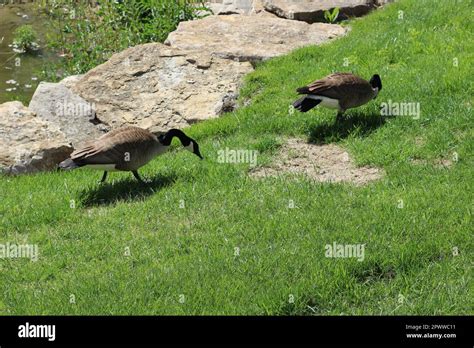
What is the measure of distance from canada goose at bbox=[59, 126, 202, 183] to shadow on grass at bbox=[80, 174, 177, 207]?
16 centimetres

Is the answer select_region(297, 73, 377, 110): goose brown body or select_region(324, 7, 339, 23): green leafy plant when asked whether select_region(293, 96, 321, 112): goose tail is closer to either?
select_region(297, 73, 377, 110): goose brown body

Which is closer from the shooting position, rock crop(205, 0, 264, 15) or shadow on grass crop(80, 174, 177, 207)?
shadow on grass crop(80, 174, 177, 207)

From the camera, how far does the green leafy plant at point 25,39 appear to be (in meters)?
19.2

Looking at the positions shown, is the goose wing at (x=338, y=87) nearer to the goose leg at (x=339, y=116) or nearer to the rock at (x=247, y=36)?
the goose leg at (x=339, y=116)

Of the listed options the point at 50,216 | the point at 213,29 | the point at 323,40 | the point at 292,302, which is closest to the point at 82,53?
the point at 213,29

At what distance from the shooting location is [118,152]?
32.0 ft

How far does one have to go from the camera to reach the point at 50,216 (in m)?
9.61

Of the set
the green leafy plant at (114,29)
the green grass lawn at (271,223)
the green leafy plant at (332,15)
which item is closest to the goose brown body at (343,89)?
the green grass lawn at (271,223)

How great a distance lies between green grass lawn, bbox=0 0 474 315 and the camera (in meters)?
7.29

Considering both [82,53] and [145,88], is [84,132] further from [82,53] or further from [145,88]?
[82,53]

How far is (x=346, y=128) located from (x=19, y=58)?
10720 millimetres

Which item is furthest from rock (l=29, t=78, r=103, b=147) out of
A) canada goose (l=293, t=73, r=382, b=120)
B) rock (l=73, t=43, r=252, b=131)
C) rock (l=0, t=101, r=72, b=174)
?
canada goose (l=293, t=73, r=382, b=120)

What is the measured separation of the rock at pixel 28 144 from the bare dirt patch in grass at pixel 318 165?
11.2 feet

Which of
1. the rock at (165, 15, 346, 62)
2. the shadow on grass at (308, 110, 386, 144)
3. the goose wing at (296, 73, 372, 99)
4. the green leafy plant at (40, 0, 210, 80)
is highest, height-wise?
the goose wing at (296, 73, 372, 99)
